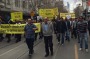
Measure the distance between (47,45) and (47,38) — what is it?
33 centimetres

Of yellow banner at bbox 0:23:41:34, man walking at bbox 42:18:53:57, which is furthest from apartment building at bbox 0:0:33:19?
man walking at bbox 42:18:53:57

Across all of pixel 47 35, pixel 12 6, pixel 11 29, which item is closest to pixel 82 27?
pixel 47 35

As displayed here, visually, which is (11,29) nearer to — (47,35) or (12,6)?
(47,35)

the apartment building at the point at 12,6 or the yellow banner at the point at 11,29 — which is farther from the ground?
the apartment building at the point at 12,6

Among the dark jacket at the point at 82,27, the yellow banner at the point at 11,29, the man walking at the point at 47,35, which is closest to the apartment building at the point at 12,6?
the yellow banner at the point at 11,29

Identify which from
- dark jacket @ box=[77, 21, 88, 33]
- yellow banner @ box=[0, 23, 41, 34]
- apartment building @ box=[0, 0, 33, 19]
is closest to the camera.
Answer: dark jacket @ box=[77, 21, 88, 33]

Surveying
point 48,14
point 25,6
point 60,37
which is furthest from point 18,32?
point 25,6

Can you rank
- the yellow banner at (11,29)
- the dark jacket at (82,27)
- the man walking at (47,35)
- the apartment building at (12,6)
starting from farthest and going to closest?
the apartment building at (12,6) → the yellow banner at (11,29) → the dark jacket at (82,27) → the man walking at (47,35)

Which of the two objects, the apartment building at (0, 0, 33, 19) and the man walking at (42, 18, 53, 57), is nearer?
the man walking at (42, 18, 53, 57)

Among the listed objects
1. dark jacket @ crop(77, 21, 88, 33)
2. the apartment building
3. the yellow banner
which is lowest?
the yellow banner

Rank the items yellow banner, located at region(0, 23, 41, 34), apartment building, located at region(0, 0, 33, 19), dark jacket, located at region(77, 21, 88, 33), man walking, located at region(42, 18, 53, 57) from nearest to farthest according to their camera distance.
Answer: man walking, located at region(42, 18, 53, 57), dark jacket, located at region(77, 21, 88, 33), yellow banner, located at region(0, 23, 41, 34), apartment building, located at region(0, 0, 33, 19)

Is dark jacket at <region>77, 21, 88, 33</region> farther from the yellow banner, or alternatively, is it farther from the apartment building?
the apartment building

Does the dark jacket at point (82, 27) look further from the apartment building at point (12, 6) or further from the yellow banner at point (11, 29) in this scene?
the apartment building at point (12, 6)

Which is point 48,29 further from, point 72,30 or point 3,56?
point 72,30
